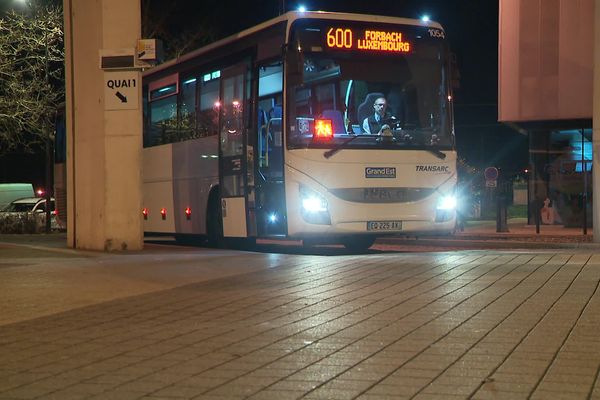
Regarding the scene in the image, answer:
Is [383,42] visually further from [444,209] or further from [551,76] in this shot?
[551,76]

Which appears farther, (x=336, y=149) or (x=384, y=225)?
(x=384, y=225)

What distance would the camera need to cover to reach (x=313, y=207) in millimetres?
14008

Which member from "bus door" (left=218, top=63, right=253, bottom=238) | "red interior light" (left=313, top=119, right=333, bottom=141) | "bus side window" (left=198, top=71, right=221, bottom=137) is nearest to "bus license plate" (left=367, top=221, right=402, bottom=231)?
"red interior light" (left=313, top=119, right=333, bottom=141)

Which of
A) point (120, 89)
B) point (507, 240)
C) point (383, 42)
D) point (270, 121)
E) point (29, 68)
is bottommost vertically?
point (507, 240)

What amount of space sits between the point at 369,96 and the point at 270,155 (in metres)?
1.94

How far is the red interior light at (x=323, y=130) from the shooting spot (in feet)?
45.6

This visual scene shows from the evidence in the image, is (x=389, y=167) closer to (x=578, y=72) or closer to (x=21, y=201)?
(x=578, y=72)

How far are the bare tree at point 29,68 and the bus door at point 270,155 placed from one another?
Result: 1140 centimetres

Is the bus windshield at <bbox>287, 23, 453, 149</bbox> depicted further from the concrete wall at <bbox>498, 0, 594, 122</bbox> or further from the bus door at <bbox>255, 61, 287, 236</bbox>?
the concrete wall at <bbox>498, 0, 594, 122</bbox>

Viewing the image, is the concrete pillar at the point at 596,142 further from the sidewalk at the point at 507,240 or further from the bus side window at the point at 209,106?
the bus side window at the point at 209,106

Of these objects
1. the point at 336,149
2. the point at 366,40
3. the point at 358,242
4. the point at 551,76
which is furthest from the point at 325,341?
the point at 551,76

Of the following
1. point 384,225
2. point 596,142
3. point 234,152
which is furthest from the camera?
point 596,142

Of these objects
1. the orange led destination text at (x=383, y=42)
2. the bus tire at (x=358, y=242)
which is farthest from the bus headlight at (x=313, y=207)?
the orange led destination text at (x=383, y=42)

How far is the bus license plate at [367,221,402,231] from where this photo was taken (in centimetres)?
1434
